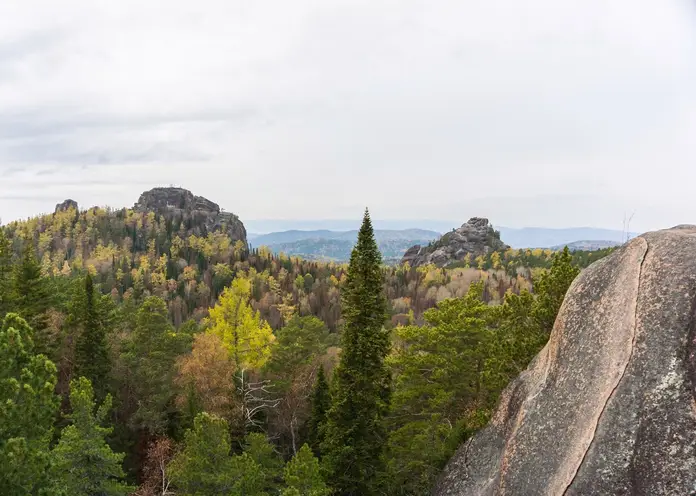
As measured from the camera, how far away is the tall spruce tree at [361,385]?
21.1 meters

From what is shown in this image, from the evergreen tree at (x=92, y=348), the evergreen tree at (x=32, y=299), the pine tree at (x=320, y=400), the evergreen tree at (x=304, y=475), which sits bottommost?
the pine tree at (x=320, y=400)

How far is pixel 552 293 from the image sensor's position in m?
19.1

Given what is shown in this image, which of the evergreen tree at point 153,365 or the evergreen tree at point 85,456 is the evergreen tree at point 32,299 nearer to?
the evergreen tree at point 153,365

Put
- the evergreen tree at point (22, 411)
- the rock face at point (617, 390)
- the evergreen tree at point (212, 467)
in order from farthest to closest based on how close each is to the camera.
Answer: the evergreen tree at point (212, 467) → the evergreen tree at point (22, 411) → the rock face at point (617, 390)

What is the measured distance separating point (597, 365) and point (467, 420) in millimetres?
8916

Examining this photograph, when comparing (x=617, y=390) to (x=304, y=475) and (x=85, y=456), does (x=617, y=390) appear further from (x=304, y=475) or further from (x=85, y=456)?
(x=85, y=456)

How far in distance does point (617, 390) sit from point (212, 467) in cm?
1399

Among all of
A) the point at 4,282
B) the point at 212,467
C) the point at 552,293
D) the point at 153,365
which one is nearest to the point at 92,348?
the point at 153,365

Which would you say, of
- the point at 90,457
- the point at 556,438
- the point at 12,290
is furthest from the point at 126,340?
the point at 556,438

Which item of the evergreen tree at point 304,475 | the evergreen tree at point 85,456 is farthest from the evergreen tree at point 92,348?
the evergreen tree at point 304,475

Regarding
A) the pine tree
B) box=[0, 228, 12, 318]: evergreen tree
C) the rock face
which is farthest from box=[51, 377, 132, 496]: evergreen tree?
the rock face

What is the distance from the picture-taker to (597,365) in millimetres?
12688

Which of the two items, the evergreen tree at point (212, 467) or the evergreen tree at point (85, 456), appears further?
the evergreen tree at point (85, 456)

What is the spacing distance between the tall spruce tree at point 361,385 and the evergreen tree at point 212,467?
176 inches
